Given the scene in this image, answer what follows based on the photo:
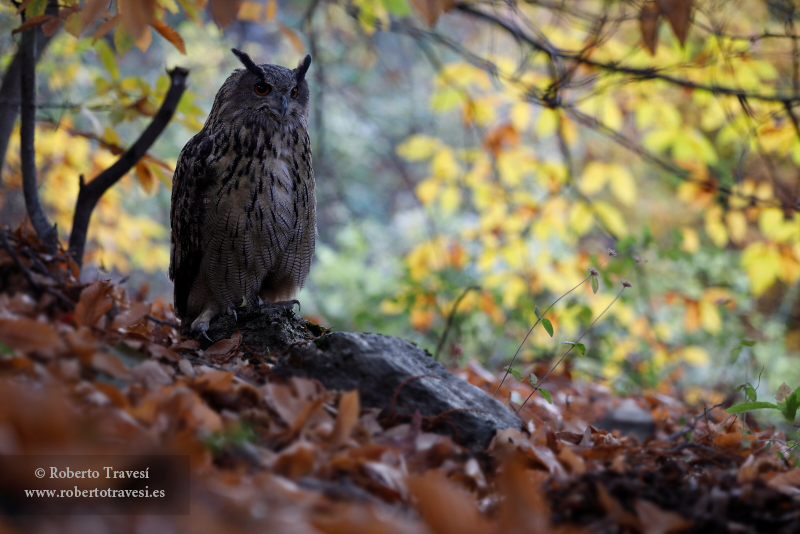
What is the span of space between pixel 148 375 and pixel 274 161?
5.21ft

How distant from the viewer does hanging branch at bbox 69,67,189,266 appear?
2662 mm

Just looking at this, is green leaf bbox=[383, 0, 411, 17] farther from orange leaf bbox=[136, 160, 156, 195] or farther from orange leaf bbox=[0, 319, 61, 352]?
orange leaf bbox=[0, 319, 61, 352]

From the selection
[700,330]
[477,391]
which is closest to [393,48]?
[700,330]

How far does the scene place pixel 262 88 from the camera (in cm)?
304

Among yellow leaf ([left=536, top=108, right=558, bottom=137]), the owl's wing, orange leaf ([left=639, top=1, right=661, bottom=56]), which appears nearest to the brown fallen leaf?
orange leaf ([left=639, top=1, right=661, bottom=56])

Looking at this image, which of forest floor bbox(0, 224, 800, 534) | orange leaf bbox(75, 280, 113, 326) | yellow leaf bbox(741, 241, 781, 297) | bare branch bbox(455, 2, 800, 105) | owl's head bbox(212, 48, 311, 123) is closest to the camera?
forest floor bbox(0, 224, 800, 534)

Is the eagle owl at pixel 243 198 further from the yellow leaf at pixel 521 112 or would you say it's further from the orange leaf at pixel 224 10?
the yellow leaf at pixel 521 112

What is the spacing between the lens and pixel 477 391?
203cm

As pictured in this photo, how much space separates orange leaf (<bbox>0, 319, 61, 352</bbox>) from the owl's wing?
62.1 inches

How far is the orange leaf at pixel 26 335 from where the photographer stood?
130 cm

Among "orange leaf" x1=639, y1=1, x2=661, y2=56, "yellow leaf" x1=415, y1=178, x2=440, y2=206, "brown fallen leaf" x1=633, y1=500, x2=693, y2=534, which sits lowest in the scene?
"brown fallen leaf" x1=633, y1=500, x2=693, y2=534

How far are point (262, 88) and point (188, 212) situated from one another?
2.38 feet

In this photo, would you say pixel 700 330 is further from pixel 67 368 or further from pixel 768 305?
pixel 67 368

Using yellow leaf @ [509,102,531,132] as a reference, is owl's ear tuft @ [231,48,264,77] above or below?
below
